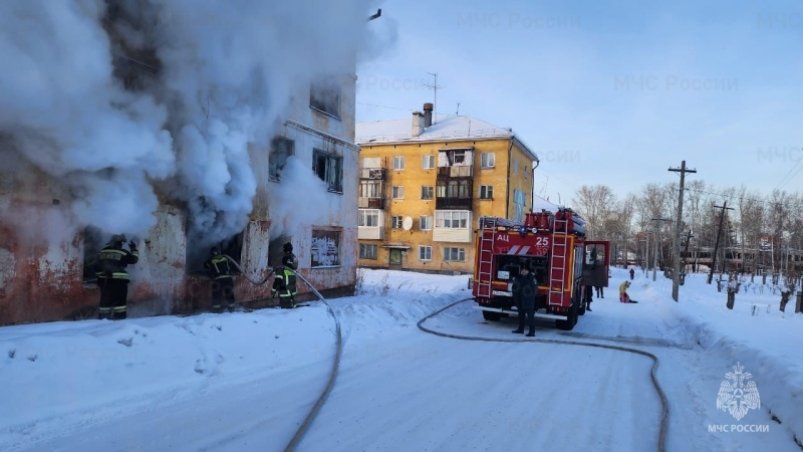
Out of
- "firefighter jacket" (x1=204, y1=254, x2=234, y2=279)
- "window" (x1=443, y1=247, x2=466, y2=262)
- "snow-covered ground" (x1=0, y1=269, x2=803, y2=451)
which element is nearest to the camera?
"snow-covered ground" (x1=0, y1=269, x2=803, y2=451)

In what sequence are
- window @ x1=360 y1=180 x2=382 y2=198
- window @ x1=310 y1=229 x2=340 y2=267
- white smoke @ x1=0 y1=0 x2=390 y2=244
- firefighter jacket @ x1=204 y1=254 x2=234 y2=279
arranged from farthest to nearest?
window @ x1=360 y1=180 x2=382 y2=198 → window @ x1=310 y1=229 x2=340 y2=267 → firefighter jacket @ x1=204 y1=254 x2=234 y2=279 → white smoke @ x1=0 y1=0 x2=390 y2=244

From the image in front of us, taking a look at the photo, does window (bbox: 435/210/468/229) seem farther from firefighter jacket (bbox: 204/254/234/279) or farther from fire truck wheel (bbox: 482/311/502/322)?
firefighter jacket (bbox: 204/254/234/279)

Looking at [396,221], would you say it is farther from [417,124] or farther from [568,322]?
[568,322]

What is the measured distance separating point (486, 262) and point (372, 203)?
25818 mm

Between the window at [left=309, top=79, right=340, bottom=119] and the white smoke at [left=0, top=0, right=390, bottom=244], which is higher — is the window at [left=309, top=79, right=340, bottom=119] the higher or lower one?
the higher one

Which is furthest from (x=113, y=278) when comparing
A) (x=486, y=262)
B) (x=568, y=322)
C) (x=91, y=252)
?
(x=568, y=322)

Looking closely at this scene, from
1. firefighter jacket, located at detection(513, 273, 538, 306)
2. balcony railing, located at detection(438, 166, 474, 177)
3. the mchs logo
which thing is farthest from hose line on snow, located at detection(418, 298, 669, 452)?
balcony railing, located at detection(438, 166, 474, 177)

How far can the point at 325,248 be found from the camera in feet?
46.5

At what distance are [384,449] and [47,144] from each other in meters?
5.76

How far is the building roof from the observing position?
3440cm

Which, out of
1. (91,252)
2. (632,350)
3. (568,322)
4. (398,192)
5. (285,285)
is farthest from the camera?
(398,192)

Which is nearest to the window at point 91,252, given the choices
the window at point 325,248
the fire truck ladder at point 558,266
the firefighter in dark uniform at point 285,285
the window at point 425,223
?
the firefighter in dark uniform at point 285,285

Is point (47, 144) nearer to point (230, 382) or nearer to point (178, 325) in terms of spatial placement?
point (178, 325)

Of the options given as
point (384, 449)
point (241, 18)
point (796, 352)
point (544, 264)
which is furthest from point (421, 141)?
point (384, 449)
